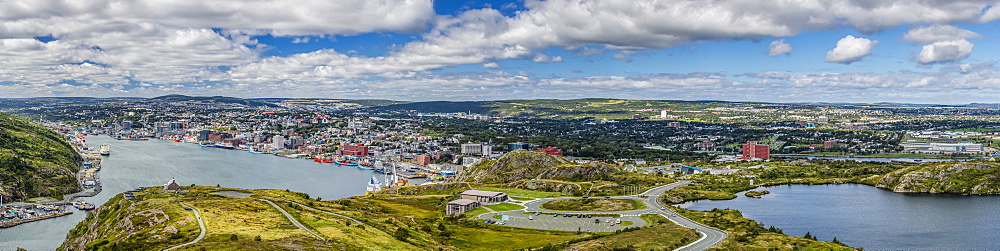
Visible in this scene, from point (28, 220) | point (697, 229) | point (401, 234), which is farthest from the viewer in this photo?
point (28, 220)

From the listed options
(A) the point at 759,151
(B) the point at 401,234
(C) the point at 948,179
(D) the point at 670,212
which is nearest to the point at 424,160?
(A) the point at 759,151

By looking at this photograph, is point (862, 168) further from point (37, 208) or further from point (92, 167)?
point (92, 167)

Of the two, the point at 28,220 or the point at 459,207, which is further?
the point at 28,220

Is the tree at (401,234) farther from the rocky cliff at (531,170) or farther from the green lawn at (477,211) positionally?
the rocky cliff at (531,170)

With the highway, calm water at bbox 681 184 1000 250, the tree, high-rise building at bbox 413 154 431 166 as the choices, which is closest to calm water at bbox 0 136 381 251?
high-rise building at bbox 413 154 431 166

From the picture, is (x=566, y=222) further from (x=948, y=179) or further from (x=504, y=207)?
(x=948, y=179)

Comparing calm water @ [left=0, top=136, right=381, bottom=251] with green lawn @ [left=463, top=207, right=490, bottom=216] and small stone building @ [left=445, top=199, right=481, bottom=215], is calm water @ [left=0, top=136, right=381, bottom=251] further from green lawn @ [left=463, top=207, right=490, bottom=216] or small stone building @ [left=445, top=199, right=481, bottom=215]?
green lawn @ [left=463, top=207, right=490, bottom=216]

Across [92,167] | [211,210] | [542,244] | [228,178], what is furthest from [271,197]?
[92,167]
